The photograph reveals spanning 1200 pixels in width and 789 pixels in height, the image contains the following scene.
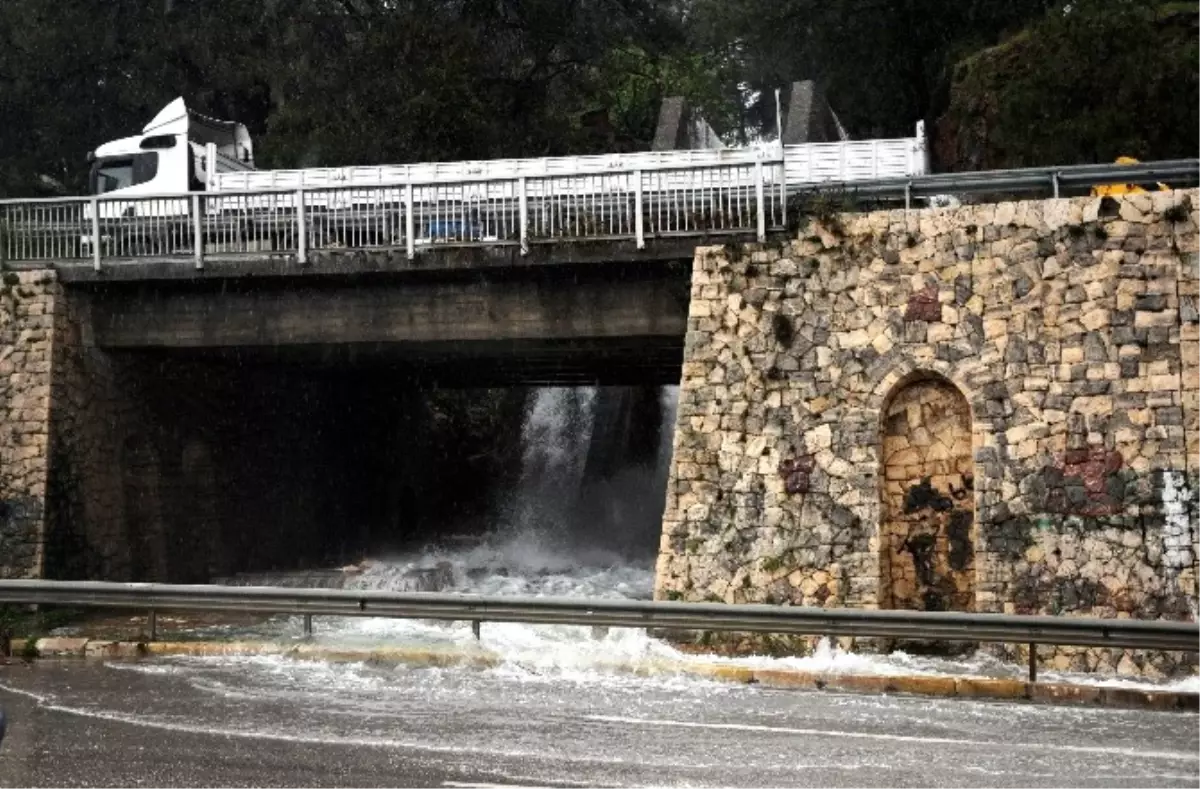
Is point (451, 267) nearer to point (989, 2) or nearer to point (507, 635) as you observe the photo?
point (507, 635)

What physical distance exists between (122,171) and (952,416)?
16.8 meters

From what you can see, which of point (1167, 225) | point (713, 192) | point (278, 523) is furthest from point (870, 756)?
point (278, 523)

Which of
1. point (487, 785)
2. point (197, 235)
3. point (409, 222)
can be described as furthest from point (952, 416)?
point (197, 235)

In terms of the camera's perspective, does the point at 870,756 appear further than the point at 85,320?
No

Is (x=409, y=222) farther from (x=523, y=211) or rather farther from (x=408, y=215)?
(x=523, y=211)

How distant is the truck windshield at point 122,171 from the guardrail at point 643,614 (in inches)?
479

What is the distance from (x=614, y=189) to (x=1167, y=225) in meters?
7.68

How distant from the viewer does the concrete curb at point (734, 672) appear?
12.6 meters

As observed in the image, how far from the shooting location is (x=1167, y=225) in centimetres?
1602

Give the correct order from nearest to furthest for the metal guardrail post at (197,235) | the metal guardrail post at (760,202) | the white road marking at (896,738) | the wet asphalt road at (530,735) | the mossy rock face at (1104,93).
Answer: the wet asphalt road at (530,735) → the white road marking at (896,738) → the metal guardrail post at (760,202) → the metal guardrail post at (197,235) → the mossy rock face at (1104,93)

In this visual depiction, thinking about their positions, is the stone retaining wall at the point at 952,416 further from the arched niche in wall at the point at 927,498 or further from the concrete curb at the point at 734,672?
the concrete curb at the point at 734,672

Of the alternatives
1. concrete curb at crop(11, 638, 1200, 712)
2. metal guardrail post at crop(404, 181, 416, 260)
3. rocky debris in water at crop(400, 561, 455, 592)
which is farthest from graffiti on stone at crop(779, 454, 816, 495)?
rocky debris in water at crop(400, 561, 455, 592)

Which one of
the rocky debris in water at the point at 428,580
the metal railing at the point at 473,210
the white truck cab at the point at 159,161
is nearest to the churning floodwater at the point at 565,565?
the rocky debris in water at the point at 428,580

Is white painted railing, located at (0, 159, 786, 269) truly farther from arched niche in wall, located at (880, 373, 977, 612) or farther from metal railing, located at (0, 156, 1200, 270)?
arched niche in wall, located at (880, 373, 977, 612)
